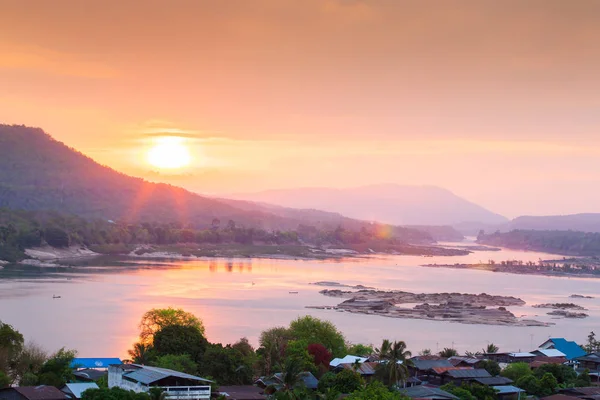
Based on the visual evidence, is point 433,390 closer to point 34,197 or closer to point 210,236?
point 210,236

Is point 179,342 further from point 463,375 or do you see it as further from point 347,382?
point 463,375

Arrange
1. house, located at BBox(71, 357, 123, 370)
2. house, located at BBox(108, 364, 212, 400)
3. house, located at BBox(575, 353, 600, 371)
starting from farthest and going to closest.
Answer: house, located at BBox(575, 353, 600, 371) < house, located at BBox(71, 357, 123, 370) < house, located at BBox(108, 364, 212, 400)

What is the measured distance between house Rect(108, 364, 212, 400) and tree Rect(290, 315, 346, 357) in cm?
646

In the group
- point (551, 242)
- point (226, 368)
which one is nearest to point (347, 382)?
point (226, 368)

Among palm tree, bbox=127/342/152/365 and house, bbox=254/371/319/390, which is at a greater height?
palm tree, bbox=127/342/152/365

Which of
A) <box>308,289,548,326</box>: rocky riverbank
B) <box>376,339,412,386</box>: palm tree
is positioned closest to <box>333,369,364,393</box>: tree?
<box>376,339,412,386</box>: palm tree

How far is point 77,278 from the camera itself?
43.5 m

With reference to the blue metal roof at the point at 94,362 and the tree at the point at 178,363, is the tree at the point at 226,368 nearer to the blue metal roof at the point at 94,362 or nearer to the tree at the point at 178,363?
the tree at the point at 178,363

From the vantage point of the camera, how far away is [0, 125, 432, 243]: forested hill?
4656 inches

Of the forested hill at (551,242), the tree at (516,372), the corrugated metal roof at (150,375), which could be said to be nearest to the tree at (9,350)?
the corrugated metal roof at (150,375)

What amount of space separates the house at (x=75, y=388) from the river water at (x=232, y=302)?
22.6 ft

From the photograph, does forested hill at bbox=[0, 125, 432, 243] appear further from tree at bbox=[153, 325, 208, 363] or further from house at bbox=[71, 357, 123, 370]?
tree at bbox=[153, 325, 208, 363]

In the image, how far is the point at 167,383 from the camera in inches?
482

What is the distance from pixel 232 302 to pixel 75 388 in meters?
20.7
